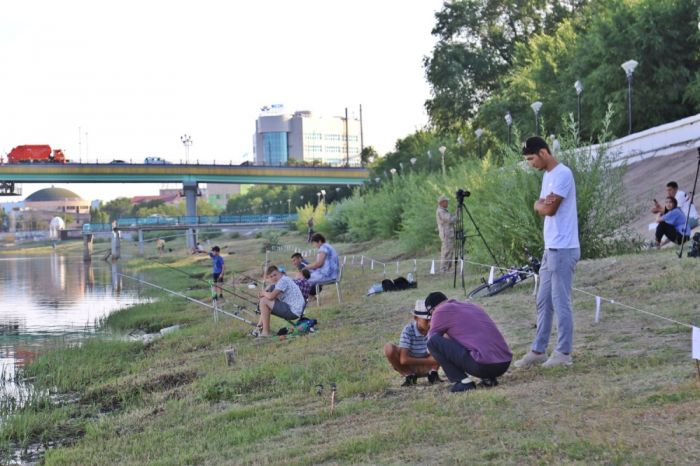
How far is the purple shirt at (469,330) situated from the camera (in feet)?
24.3

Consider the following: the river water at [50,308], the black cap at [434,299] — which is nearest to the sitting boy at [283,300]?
the river water at [50,308]

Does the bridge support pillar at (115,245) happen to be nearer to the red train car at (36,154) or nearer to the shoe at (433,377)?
the red train car at (36,154)

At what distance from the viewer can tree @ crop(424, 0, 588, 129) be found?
55156mm

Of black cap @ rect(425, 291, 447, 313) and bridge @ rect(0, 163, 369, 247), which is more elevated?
bridge @ rect(0, 163, 369, 247)

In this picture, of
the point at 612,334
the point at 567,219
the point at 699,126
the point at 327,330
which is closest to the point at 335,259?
the point at 327,330

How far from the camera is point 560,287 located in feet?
25.5

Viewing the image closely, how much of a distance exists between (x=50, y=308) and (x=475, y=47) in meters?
34.5

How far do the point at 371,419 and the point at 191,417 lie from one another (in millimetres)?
2410

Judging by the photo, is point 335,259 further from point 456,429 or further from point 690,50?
point 690,50

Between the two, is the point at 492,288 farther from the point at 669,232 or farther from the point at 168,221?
the point at 168,221

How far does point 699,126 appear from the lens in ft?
90.0

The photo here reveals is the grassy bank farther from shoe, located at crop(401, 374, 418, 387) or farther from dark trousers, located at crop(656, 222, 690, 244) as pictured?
dark trousers, located at crop(656, 222, 690, 244)

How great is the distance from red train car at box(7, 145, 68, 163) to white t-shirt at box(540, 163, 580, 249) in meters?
72.6

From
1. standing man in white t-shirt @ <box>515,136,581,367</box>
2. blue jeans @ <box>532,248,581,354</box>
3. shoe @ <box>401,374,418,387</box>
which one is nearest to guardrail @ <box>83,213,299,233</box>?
shoe @ <box>401,374,418,387</box>
